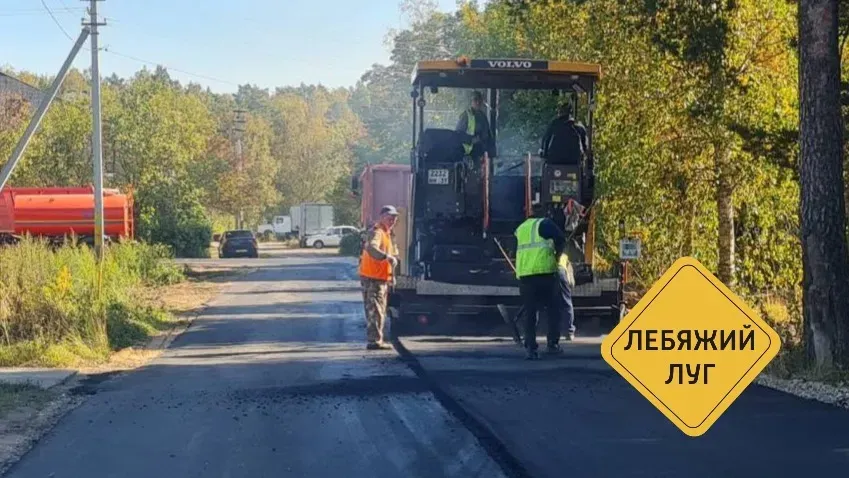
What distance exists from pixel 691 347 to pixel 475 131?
8656mm

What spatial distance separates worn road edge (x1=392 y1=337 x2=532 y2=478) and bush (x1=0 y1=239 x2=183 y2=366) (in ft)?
15.6

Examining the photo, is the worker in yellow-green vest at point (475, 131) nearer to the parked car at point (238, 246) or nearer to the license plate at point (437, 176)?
the license plate at point (437, 176)

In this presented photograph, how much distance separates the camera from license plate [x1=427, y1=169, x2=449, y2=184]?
1470cm

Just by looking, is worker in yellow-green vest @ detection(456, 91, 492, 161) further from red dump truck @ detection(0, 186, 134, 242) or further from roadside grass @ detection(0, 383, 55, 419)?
red dump truck @ detection(0, 186, 134, 242)

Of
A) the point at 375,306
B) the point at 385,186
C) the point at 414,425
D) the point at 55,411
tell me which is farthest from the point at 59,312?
the point at 385,186

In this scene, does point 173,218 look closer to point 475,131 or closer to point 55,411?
point 475,131

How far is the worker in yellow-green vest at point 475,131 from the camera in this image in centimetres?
1473

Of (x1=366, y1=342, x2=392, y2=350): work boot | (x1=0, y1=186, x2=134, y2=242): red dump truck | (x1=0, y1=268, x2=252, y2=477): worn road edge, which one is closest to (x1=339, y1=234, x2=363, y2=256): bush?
(x1=0, y1=186, x2=134, y2=242): red dump truck

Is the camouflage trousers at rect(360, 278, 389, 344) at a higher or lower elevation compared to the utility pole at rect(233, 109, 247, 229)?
lower

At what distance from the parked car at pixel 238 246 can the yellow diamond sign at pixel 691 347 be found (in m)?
47.6

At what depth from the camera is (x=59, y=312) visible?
49.9 ft

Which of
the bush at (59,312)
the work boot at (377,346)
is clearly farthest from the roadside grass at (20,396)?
the work boot at (377,346)

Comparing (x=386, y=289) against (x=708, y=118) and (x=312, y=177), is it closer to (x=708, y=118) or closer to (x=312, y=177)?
(x=708, y=118)

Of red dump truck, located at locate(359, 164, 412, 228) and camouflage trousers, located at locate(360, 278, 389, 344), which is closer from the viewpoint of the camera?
camouflage trousers, located at locate(360, 278, 389, 344)
